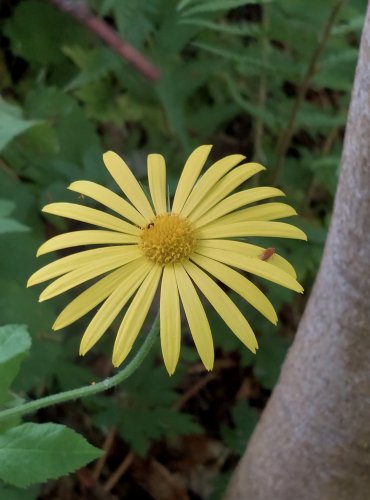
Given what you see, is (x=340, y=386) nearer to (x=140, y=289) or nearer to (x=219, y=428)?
(x=140, y=289)

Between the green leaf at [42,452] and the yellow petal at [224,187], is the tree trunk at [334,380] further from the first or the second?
the green leaf at [42,452]

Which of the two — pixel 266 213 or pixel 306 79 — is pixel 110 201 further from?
pixel 306 79

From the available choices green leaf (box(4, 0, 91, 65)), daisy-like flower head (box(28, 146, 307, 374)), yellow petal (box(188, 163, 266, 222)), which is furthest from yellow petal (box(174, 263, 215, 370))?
green leaf (box(4, 0, 91, 65))

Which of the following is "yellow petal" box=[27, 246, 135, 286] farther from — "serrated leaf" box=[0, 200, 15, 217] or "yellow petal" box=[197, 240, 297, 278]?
"serrated leaf" box=[0, 200, 15, 217]

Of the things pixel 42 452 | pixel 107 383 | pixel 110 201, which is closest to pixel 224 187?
pixel 110 201

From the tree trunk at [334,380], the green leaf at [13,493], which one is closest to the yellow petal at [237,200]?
the tree trunk at [334,380]
